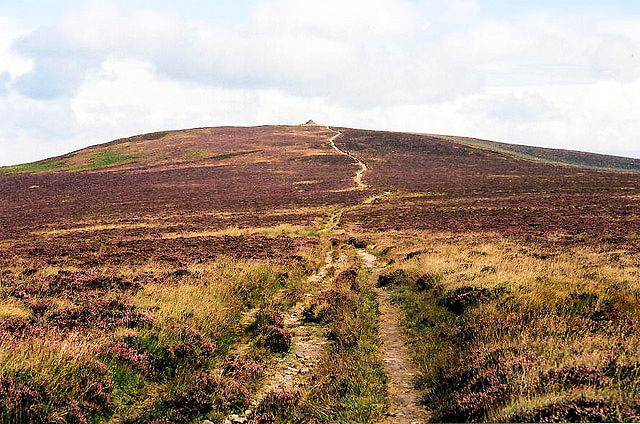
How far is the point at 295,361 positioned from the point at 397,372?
2.47 meters

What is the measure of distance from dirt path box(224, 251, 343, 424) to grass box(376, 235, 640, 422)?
2.54 meters

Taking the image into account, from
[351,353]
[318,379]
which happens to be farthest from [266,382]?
[351,353]

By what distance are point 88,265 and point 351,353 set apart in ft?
51.2

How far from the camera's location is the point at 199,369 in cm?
857

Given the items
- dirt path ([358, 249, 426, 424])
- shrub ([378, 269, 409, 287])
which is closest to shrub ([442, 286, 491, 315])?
dirt path ([358, 249, 426, 424])

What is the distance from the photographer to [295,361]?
9.49 m

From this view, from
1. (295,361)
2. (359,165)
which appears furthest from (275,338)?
(359,165)

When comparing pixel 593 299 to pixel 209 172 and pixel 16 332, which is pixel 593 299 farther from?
pixel 209 172

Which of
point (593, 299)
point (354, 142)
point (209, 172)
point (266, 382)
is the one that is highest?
point (354, 142)

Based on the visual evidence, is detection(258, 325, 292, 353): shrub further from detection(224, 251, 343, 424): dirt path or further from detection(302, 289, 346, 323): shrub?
detection(302, 289, 346, 323): shrub

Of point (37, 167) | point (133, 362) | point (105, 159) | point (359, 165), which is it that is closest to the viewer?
point (133, 362)

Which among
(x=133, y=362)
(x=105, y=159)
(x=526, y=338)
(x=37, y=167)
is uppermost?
(x=105, y=159)

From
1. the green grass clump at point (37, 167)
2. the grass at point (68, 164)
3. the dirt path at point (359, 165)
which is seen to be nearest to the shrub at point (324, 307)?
the dirt path at point (359, 165)

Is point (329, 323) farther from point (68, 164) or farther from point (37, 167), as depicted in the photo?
point (37, 167)
